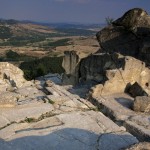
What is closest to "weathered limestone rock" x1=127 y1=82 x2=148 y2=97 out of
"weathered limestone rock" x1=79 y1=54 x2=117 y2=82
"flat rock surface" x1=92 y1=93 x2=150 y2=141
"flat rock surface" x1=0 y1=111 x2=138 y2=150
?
"flat rock surface" x1=92 y1=93 x2=150 y2=141

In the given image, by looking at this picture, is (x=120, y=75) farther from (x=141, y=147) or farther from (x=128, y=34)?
(x=141, y=147)

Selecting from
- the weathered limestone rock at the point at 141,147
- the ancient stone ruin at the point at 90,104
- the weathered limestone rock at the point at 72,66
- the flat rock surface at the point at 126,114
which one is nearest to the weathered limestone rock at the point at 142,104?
the ancient stone ruin at the point at 90,104

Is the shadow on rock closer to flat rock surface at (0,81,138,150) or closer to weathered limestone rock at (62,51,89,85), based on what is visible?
flat rock surface at (0,81,138,150)

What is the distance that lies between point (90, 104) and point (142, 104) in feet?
6.63

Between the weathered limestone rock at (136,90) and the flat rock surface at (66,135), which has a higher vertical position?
the weathered limestone rock at (136,90)

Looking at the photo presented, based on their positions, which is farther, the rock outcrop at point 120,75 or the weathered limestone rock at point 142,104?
the rock outcrop at point 120,75

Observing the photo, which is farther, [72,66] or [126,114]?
[72,66]

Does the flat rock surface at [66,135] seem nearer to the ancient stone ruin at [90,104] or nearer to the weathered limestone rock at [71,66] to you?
the ancient stone ruin at [90,104]

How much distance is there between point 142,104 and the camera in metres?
13.9

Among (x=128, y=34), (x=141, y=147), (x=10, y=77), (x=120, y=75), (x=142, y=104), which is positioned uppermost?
(x=128, y=34)

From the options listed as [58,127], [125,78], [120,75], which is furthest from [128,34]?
[58,127]

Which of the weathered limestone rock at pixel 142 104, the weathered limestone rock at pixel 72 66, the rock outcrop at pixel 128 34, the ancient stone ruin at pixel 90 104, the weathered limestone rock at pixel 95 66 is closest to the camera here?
the ancient stone ruin at pixel 90 104

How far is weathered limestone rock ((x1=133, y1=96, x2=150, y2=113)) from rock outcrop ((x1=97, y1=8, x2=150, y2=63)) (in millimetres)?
7273

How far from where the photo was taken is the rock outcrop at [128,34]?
21453 millimetres
